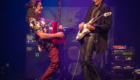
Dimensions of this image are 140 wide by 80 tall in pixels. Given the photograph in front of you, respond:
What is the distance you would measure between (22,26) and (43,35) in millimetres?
2533

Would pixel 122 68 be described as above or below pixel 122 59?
below

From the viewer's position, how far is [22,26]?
4234mm

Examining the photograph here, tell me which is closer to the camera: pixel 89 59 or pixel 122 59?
pixel 89 59

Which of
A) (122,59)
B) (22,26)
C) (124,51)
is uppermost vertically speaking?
(22,26)

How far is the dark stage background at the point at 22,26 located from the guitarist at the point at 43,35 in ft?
6.16

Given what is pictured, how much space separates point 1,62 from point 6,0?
2.06 metres

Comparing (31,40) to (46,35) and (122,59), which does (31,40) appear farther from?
(122,59)

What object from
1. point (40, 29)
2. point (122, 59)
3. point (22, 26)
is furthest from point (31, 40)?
point (122, 59)

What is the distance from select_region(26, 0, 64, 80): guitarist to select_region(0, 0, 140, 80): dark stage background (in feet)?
6.16

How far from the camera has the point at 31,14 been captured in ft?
7.02

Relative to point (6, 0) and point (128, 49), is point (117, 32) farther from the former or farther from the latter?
point (6, 0)

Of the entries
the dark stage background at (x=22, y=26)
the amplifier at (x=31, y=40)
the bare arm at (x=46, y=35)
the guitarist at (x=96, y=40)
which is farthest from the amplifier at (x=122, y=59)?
the amplifier at (x=31, y=40)

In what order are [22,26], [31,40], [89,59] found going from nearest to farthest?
[89,59]
[31,40]
[22,26]

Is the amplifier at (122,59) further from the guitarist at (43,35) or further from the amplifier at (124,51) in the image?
the guitarist at (43,35)
